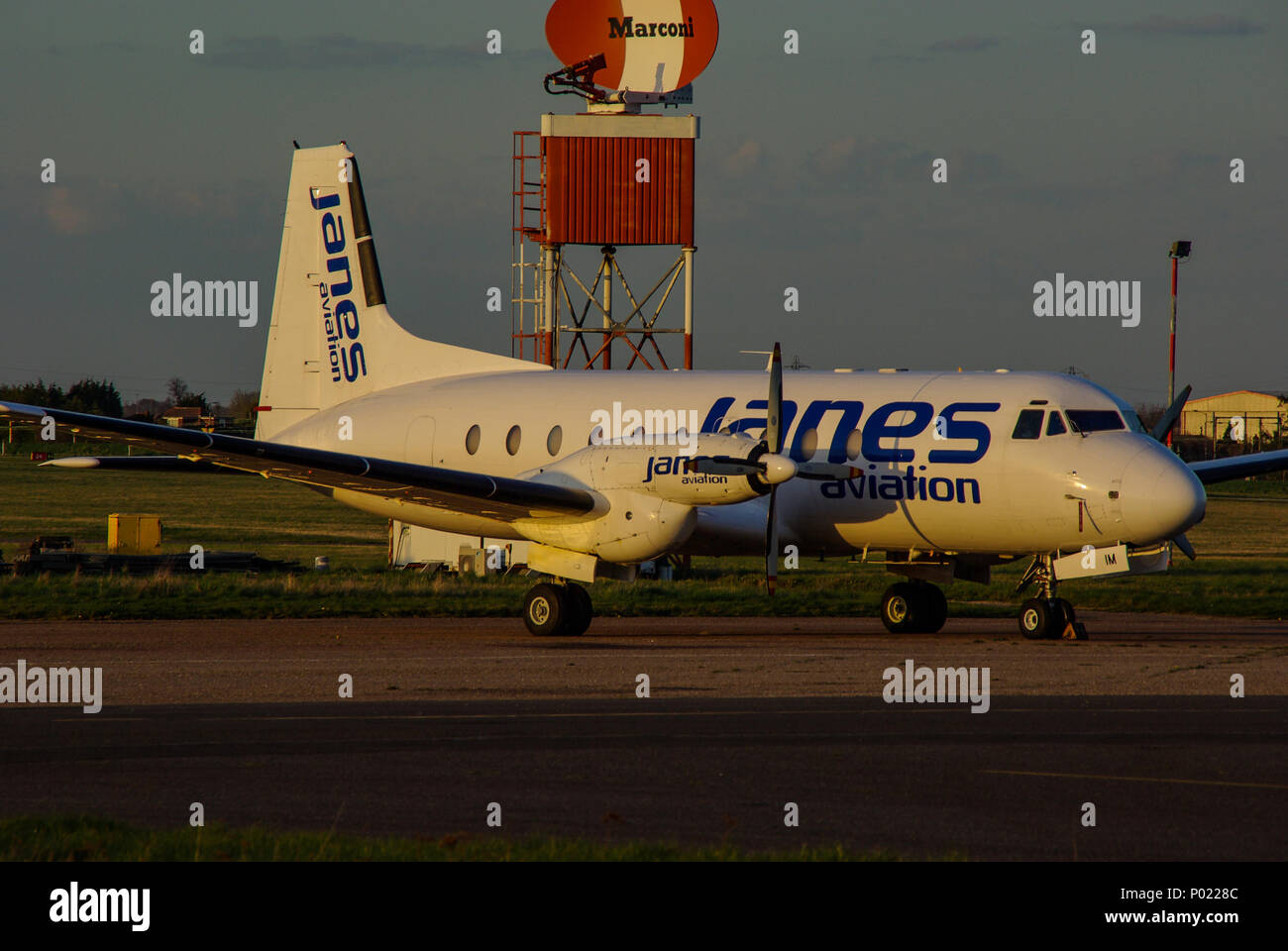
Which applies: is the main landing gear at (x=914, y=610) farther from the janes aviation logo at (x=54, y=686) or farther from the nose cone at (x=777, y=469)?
the janes aviation logo at (x=54, y=686)

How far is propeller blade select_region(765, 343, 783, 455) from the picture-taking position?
20.2 meters

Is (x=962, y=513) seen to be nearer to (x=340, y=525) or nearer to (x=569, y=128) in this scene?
(x=569, y=128)

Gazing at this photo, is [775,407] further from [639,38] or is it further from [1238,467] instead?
[639,38]

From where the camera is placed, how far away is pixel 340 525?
59.3 meters

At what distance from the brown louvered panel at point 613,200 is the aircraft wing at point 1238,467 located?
623 inches

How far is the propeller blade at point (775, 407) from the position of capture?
794 inches

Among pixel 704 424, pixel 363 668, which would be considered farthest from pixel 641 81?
pixel 363 668

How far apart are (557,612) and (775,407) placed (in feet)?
13.6

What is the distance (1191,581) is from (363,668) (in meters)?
21.4

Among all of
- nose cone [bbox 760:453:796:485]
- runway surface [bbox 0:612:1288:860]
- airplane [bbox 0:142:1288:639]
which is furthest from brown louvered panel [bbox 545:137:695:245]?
runway surface [bbox 0:612:1288:860]

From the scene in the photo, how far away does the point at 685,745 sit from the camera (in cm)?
1172
